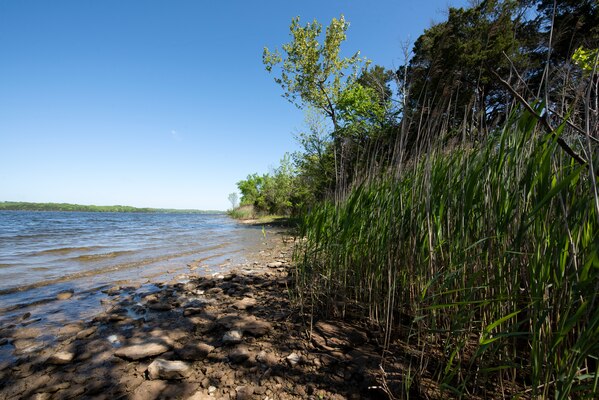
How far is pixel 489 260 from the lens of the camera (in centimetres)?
183

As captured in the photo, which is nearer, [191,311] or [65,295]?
[191,311]

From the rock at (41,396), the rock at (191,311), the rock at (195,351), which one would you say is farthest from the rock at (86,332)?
the rock at (195,351)

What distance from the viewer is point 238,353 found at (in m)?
2.44

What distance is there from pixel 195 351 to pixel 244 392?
77 cm

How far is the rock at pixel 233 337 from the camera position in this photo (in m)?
2.68

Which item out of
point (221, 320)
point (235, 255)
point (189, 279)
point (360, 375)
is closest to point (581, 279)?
point (360, 375)

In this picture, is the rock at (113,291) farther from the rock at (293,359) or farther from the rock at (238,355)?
the rock at (293,359)

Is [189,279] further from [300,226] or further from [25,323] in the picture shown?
[300,226]

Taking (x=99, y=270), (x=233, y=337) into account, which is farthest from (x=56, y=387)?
(x=99, y=270)

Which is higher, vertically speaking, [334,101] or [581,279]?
[334,101]

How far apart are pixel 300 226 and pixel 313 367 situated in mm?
1913

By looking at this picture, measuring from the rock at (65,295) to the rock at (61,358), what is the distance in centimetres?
256

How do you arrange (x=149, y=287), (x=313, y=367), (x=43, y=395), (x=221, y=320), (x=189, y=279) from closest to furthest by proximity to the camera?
(x=43, y=395) → (x=313, y=367) → (x=221, y=320) → (x=149, y=287) → (x=189, y=279)

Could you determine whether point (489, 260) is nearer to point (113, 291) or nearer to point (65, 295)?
point (113, 291)
